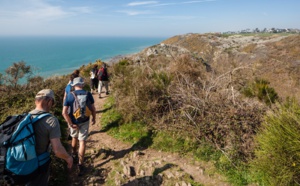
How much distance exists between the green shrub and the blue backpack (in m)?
3.62

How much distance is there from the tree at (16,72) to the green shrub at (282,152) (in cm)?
1076

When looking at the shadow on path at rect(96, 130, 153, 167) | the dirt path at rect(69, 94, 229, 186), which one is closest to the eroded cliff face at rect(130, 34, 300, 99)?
the dirt path at rect(69, 94, 229, 186)

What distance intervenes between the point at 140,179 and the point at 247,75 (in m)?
6.25

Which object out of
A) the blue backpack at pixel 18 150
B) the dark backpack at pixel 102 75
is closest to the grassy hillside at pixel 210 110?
the dark backpack at pixel 102 75

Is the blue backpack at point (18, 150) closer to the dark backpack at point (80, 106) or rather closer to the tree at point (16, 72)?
the dark backpack at point (80, 106)

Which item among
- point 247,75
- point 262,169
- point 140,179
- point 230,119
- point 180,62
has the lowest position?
point 140,179

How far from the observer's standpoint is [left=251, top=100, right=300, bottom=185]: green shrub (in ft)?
10.1

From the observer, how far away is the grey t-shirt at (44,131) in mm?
2590

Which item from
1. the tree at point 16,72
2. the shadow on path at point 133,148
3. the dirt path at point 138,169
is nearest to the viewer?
the dirt path at point 138,169

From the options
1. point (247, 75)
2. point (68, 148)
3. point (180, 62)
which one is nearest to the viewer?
point (68, 148)

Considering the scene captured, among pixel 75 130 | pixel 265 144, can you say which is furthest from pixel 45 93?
pixel 265 144

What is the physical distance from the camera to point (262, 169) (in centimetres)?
347

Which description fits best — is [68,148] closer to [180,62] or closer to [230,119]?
[230,119]

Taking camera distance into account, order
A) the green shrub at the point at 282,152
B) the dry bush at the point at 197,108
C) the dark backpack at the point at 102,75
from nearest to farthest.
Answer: the green shrub at the point at 282,152 → the dry bush at the point at 197,108 → the dark backpack at the point at 102,75
